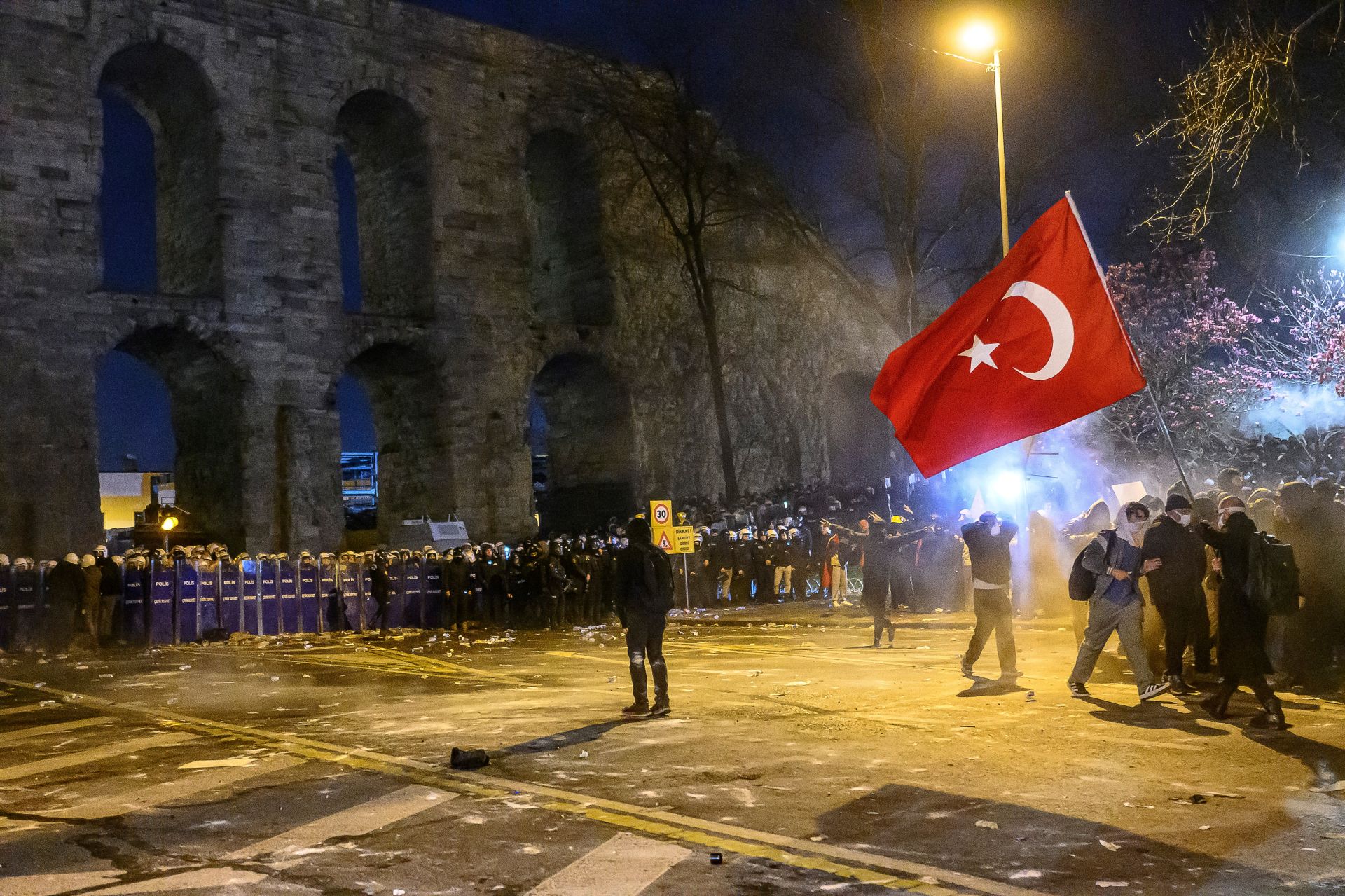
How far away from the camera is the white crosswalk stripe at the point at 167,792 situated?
22.5 ft

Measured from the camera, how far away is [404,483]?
3206 centimetres

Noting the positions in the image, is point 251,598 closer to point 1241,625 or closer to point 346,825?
point 346,825

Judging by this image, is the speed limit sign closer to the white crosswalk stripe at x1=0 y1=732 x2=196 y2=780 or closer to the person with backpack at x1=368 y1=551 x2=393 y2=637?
A: the person with backpack at x1=368 y1=551 x2=393 y2=637

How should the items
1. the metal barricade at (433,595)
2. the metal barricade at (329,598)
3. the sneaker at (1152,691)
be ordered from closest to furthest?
1. the sneaker at (1152,691)
2. the metal barricade at (329,598)
3. the metal barricade at (433,595)

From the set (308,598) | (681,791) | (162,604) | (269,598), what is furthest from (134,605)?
(681,791)

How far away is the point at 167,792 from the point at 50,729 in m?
3.55

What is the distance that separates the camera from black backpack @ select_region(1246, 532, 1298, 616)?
27.8 feet

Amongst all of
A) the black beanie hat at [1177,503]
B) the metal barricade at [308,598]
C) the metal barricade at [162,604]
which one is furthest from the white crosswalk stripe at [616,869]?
the metal barricade at [308,598]

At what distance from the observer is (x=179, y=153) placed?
28984mm

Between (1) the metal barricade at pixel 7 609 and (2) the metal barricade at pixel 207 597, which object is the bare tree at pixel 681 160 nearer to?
(2) the metal barricade at pixel 207 597

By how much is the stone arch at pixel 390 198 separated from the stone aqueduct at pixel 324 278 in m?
0.08

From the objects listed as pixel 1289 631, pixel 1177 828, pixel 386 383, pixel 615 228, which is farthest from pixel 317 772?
pixel 615 228

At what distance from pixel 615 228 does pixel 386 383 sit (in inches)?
298

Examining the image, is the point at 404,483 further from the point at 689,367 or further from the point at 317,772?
the point at 317,772
